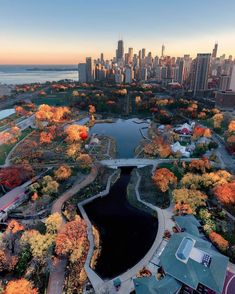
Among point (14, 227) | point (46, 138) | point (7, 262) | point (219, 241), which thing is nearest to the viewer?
point (7, 262)

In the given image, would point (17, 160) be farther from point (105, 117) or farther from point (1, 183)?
point (105, 117)

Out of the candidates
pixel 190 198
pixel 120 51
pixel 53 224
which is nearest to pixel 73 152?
pixel 53 224

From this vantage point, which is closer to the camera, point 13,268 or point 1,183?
point 13,268

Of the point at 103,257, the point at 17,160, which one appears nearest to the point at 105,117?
the point at 17,160

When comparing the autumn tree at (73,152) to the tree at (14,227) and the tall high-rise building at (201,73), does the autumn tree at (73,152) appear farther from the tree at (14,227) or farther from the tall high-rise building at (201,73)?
the tall high-rise building at (201,73)

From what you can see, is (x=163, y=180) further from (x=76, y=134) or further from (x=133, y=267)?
(x=76, y=134)

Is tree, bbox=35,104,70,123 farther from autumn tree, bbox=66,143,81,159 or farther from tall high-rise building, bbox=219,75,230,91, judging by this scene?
tall high-rise building, bbox=219,75,230,91

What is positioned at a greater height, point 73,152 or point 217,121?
point 217,121
